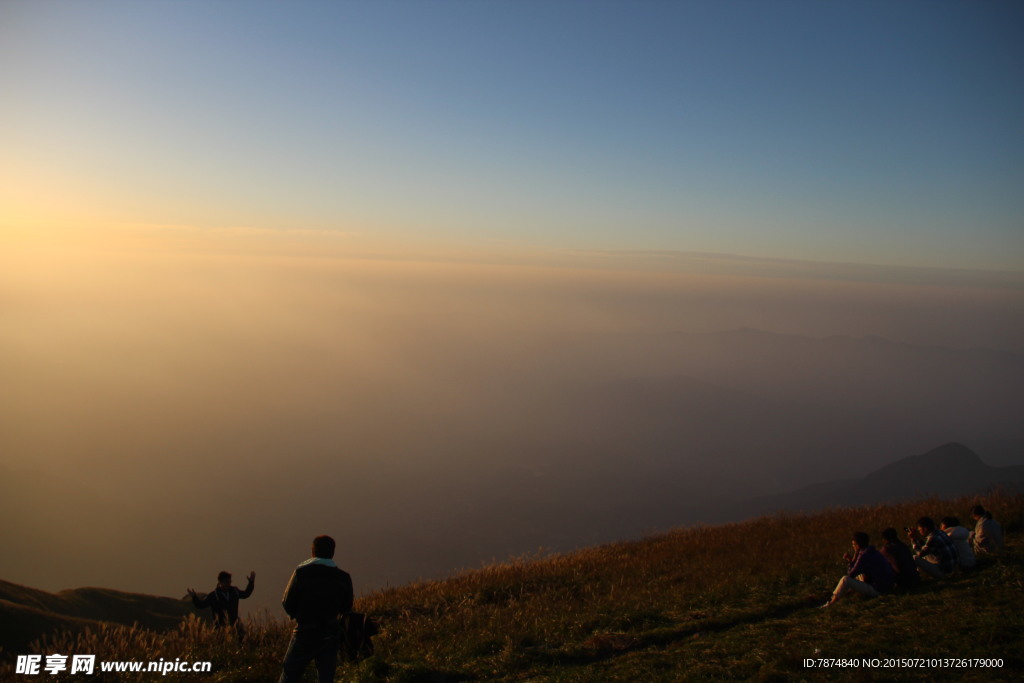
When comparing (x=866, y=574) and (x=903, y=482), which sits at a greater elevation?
(x=866, y=574)

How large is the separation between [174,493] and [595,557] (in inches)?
8399

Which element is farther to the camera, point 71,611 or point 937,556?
point 71,611

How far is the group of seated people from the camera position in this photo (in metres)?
7.75

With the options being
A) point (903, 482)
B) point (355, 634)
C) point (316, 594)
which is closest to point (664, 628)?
point (355, 634)

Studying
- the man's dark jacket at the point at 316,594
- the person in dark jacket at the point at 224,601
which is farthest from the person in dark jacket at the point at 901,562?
the person in dark jacket at the point at 224,601

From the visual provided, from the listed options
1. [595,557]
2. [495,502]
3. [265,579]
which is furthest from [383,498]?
[595,557]

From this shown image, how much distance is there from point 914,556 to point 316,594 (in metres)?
8.40

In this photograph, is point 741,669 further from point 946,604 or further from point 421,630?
point 421,630

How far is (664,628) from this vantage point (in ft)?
24.3

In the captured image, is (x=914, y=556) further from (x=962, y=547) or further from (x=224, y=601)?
(x=224, y=601)

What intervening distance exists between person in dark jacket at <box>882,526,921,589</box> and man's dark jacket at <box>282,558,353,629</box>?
7.19 m

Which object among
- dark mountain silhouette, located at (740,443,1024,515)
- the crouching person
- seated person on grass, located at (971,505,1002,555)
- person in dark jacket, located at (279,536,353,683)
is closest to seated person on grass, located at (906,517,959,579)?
the crouching person

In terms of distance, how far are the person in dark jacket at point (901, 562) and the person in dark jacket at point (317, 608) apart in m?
7.22

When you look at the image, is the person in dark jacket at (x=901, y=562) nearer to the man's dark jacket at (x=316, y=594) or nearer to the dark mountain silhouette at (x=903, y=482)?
the man's dark jacket at (x=316, y=594)
